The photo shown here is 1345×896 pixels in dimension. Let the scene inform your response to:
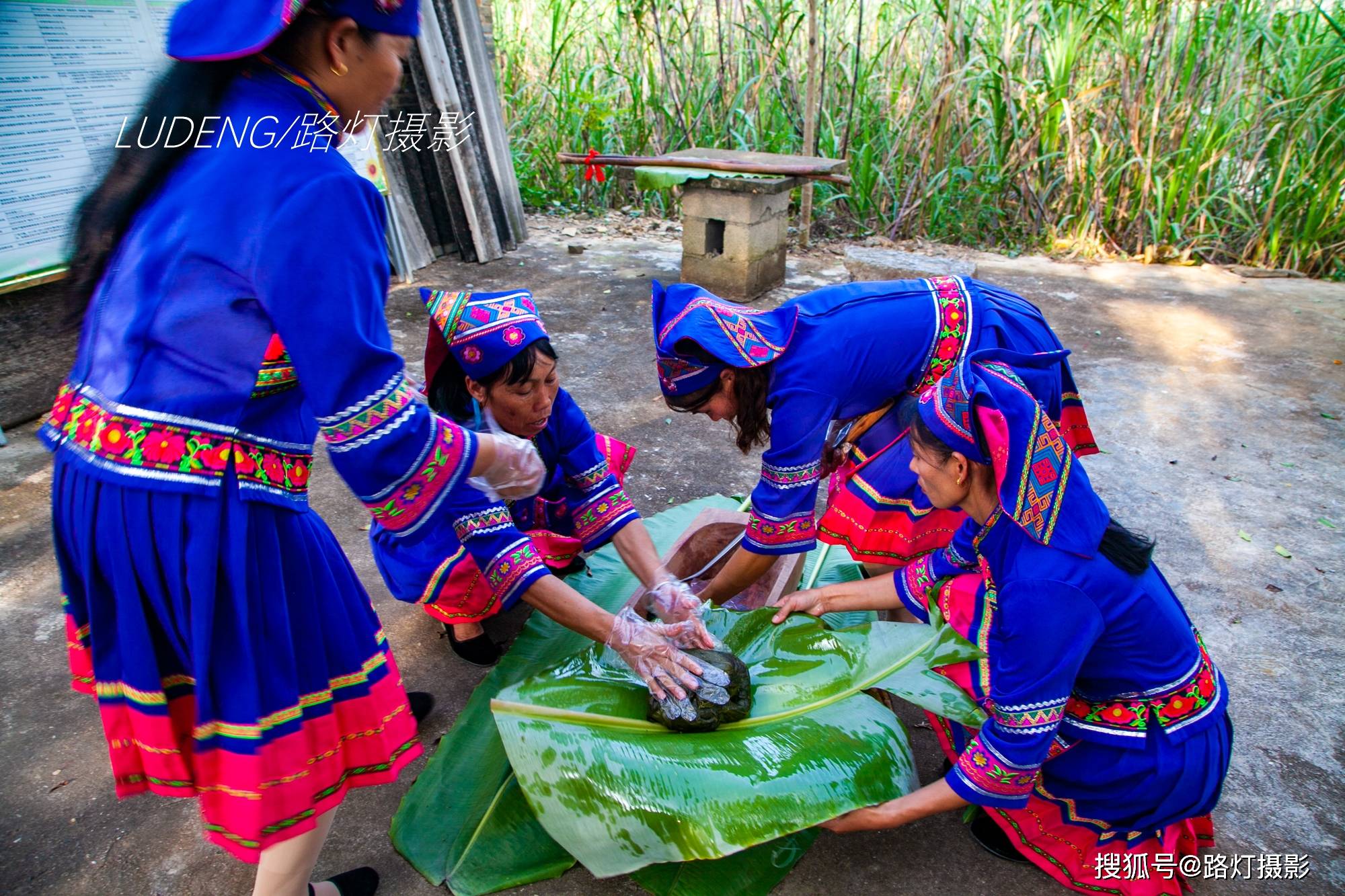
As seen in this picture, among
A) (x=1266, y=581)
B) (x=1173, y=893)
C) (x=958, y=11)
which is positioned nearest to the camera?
(x=1173, y=893)

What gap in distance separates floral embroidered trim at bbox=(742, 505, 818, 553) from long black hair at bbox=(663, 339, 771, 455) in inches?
8.8

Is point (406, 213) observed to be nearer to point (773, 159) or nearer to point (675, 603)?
point (773, 159)

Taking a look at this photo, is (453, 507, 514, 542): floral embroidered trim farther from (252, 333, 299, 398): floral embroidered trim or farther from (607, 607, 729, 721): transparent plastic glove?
(252, 333, 299, 398): floral embroidered trim

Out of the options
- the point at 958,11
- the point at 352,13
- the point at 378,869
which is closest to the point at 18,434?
the point at 378,869

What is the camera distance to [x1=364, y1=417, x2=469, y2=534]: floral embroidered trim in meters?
1.30

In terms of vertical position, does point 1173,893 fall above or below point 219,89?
below

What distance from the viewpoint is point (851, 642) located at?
1988 mm

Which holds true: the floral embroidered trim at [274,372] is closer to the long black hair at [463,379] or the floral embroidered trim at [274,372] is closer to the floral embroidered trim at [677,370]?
the long black hair at [463,379]

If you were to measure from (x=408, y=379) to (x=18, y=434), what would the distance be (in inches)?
140

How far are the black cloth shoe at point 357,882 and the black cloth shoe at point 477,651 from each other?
73cm

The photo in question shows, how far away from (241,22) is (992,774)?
182cm

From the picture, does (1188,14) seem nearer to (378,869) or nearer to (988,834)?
(988,834)

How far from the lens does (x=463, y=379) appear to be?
2189 millimetres

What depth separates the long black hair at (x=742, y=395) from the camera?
2.04 metres
